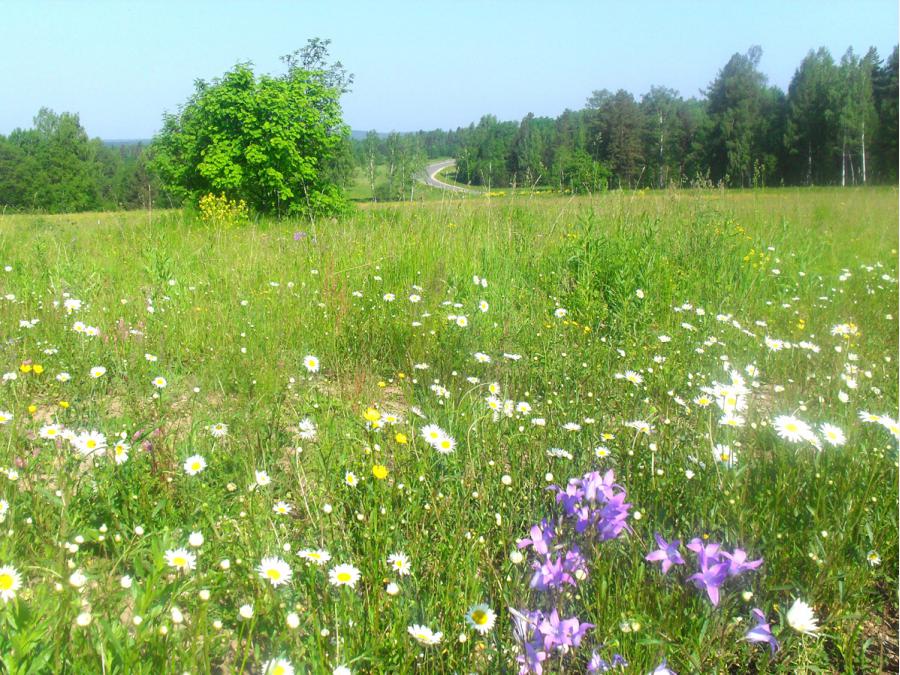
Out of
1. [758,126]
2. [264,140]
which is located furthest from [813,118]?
[264,140]

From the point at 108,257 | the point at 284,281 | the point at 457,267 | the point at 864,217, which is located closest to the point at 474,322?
the point at 457,267

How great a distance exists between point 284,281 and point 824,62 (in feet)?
130

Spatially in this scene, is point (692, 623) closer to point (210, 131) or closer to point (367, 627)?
point (367, 627)

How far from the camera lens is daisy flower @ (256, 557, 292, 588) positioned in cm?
139

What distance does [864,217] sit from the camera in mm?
8836

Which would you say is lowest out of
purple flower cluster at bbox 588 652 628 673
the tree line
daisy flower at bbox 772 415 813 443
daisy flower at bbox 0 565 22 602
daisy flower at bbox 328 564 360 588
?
purple flower cluster at bbox 588 652 628 673

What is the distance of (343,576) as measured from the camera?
1.43 metres

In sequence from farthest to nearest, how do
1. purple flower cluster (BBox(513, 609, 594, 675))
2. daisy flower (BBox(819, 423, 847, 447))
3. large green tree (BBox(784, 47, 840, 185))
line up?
large green tree (BBox(784, 47, 840, 185)) < daisy flower (BBox(819, 423, 847, 447)) < purple flower cluster (BBox(513, 609, 594, 675))

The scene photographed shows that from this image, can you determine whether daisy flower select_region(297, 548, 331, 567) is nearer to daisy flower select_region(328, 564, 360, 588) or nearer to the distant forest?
daisy flower select_region(328, 564, 360, 588)

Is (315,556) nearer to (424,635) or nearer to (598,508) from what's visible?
(424,635)

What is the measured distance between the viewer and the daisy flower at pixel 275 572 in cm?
139

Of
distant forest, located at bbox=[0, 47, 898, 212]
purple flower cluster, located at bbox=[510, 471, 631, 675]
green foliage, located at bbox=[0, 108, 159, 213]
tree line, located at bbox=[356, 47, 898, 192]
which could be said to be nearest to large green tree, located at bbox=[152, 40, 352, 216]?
distant forest, located at bbox=[0, 47, 898, 212]

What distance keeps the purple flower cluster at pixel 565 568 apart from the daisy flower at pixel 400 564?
0.99 ft

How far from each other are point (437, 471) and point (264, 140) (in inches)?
435
